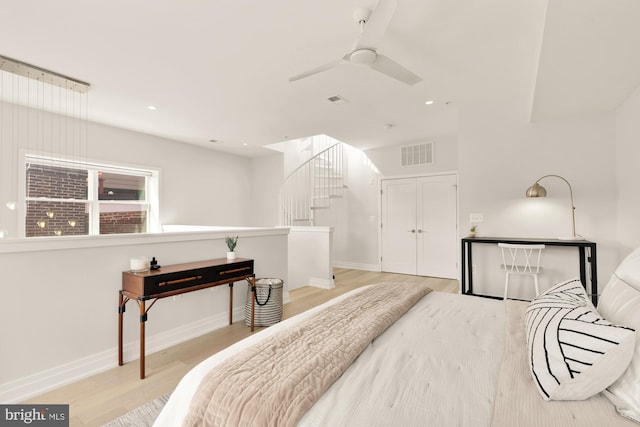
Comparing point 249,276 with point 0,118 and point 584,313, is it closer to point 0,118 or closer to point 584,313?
point 584,313

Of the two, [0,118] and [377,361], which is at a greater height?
[0,118]

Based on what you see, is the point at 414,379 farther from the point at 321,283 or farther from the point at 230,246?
the point at 321,283

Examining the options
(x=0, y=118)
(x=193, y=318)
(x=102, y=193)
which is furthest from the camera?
(x=102, y=193)

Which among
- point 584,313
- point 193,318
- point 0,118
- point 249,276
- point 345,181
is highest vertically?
point 0,118

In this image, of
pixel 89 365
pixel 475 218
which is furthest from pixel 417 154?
pixel 89 365

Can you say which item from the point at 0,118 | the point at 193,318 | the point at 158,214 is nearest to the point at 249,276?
the point at 193,318

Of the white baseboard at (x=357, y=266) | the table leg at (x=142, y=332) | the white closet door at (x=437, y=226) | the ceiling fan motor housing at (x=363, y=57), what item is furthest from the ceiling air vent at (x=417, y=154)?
the table leg at (x=142, y=332)

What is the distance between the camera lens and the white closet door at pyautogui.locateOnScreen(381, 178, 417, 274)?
579 centimetres

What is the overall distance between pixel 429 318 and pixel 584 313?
0.74 metres

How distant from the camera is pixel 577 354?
0.96 metres

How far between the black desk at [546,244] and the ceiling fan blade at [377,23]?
2.79 m

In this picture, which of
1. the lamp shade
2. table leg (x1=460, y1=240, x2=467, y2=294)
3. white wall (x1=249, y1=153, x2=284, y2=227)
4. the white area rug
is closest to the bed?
the white area rug

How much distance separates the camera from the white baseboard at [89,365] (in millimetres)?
1965

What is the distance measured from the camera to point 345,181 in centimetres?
666
